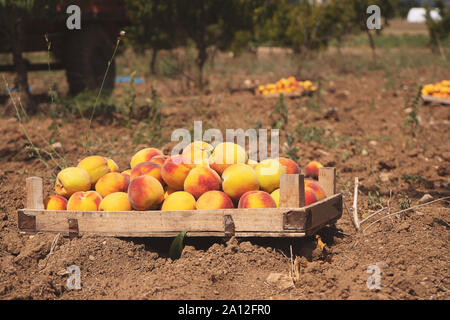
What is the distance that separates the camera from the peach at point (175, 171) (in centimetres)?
254

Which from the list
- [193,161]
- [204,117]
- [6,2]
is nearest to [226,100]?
Answer: [204,117]

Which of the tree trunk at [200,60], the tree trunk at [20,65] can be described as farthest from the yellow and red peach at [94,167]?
the tree trunk at [200,60]

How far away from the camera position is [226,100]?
703 centimetres

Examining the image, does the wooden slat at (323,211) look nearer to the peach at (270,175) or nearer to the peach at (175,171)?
the peach at (270,175)

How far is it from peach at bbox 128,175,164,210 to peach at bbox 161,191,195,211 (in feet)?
0.21

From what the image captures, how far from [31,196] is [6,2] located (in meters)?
3.59

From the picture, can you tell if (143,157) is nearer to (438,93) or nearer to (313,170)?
(313,170)

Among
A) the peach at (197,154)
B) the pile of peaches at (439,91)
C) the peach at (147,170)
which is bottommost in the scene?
the peach at (147,170)

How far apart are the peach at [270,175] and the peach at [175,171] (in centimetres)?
39

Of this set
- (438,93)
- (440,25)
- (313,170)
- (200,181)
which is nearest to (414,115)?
(313,170)

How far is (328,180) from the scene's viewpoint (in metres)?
2.75

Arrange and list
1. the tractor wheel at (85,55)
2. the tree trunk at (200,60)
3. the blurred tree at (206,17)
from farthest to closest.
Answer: the tree trunk at (200,60) < the blurred tree at (206,17) < the tractor wheel at (85,55)

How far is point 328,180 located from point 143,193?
1089 mm
